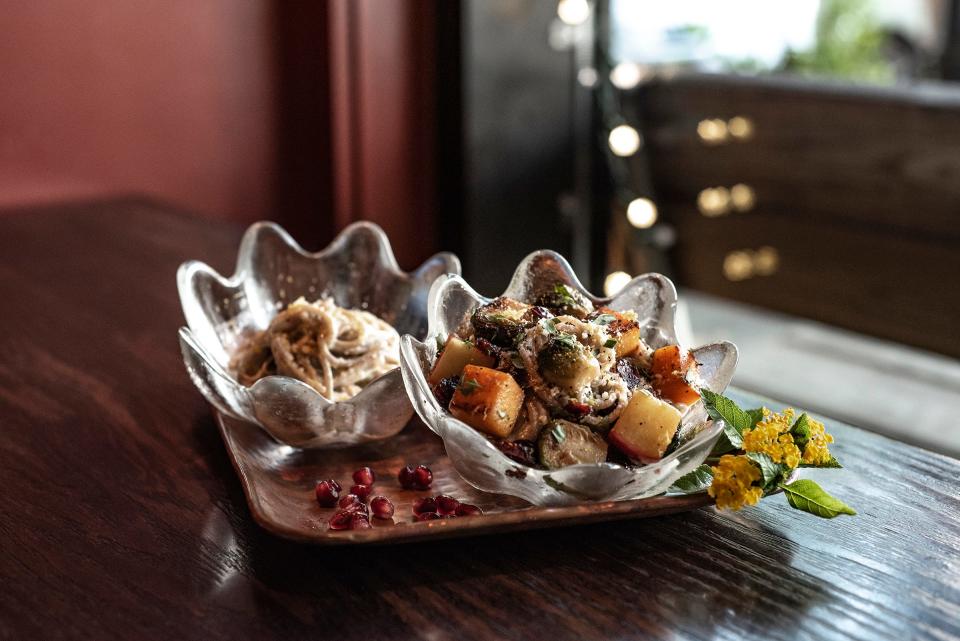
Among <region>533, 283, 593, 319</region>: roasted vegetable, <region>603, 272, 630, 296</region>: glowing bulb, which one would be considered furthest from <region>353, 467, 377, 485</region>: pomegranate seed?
<region>603, 272, 630, 296</region>: glowing bulb

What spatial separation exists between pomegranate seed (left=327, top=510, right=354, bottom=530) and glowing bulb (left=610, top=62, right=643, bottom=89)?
3.14 m

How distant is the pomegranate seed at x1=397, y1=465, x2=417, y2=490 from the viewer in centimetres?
95

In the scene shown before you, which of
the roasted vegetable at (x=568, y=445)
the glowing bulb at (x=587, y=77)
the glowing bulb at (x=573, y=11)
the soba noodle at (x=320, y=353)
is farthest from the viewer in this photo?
the glowing bulb at (x=587, y=77)

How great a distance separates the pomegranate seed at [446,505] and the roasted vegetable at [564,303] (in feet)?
0.71

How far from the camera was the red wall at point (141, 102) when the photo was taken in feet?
8.74

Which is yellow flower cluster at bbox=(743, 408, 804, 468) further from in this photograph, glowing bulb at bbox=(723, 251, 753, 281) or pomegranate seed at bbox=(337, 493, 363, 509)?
glowing bulb at bbox=(723, 251, 753, 281)

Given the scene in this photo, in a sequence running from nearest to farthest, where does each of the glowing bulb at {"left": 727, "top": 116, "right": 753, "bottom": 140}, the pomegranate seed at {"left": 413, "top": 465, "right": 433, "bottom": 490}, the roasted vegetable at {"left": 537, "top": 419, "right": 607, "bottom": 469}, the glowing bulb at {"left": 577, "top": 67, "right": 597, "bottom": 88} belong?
1. the roasted vegetable at {"left": 537, "top": 419, "right": 607, "bottom": 469}
2. the pomegranate seed at {"left": 413, "top": 465, "right": 433, "bottom": 490}
3. the glowing bulb at {"left": 727, "top": 116, "right": 753, "bottom": 140}
4. the glowing bulb at {"left": 577, "top": 67, "right": 597, "bottom": 88}

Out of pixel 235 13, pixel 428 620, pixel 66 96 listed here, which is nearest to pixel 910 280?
pixel 235 13

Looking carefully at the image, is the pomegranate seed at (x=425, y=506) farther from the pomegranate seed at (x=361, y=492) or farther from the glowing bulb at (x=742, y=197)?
the glowing bulb at (x=742, y=197)

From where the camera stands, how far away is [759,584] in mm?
788

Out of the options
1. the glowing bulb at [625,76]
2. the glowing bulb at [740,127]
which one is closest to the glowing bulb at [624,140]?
the glowing bulb at [625,76]

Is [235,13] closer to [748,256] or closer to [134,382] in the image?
[748,256]

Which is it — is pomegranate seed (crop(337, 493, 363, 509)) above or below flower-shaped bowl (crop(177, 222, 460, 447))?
below

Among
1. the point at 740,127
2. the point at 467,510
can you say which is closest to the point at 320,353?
the point at 467,510
